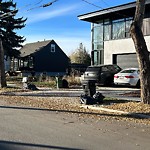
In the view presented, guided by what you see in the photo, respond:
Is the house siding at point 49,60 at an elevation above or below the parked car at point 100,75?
above

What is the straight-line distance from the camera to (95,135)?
8.54 meters

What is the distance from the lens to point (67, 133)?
8.75 meters

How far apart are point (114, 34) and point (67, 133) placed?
2472cm

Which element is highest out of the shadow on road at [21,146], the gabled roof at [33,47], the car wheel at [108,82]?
the gabled roof at [33,47]

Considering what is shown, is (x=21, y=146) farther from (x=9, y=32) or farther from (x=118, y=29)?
(x=9, y=32)

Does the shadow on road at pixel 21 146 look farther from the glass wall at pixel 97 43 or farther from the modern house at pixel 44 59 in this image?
the modern house at pixel 44 59

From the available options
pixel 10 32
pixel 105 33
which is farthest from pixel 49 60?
pixel 105 33

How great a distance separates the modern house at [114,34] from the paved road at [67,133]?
1959 centimetres

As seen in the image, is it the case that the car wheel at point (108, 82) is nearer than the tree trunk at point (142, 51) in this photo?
No

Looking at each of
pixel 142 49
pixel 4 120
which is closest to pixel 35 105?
pixel 4 120

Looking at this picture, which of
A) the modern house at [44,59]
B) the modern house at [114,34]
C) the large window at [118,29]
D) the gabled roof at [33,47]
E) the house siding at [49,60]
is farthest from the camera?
the gabled roof at [33,47]

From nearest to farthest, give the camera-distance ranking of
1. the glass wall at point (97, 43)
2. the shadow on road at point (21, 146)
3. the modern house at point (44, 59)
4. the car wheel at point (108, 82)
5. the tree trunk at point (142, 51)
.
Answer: the shadow on road at point (21, 146) < the tree trunk at point (142, 51) < the car wheel at point (108, 82) < the glass wall at point (97, 43) < the modern house at point (44, 59)

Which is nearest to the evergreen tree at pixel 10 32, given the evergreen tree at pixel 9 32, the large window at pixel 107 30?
the evergreen tree at pixel 9 32

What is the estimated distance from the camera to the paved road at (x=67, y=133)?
738 cm
